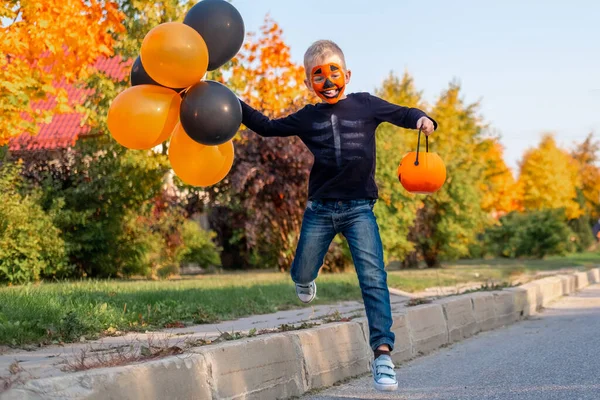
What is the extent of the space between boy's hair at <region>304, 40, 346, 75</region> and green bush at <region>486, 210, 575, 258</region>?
23932mm

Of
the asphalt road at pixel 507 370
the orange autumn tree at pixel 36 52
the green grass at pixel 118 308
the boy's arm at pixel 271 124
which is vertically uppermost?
the orange autumn tree at pixel 36 52

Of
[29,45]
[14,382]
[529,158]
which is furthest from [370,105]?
[529,158]

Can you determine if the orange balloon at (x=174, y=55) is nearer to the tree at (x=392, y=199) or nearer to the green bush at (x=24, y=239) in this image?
the green bush at (x=24, y=239)

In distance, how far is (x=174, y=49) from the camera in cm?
459

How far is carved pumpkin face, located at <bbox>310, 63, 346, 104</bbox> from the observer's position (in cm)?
481

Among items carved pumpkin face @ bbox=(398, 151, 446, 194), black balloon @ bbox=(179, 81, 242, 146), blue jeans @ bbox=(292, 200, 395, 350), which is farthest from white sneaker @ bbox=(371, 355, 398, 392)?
black balloon @ bbox=(179, 81, 242, 146)

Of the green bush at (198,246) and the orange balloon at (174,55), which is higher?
the orange balloon at (174,55)

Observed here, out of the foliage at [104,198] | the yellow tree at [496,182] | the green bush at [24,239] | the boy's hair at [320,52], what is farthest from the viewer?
the yellow tree at [496,182]

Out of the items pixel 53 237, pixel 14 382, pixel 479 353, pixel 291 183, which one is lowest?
pixel 479 353

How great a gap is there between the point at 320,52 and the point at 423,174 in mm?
1009

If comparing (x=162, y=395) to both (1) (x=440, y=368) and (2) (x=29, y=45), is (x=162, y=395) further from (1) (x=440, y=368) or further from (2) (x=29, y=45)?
(2) (x=29, y=45)

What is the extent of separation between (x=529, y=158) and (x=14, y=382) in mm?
44179

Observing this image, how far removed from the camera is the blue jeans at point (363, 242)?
4.63 metres

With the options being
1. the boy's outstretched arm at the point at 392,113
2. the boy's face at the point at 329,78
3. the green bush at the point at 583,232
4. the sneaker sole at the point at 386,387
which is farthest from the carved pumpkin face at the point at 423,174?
the green bush at the point at 583,232
